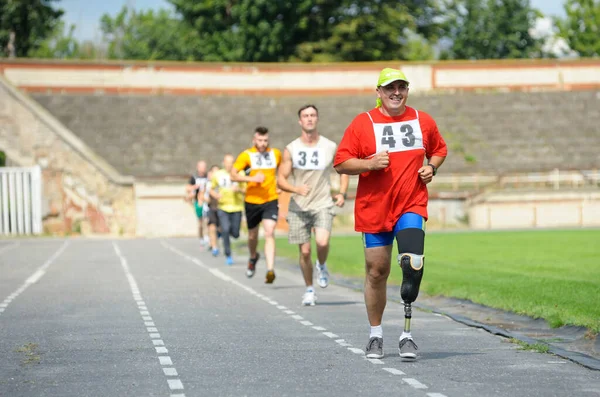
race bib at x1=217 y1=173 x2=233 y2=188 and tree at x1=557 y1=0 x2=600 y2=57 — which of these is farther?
tree at x1=557 y1=0 x2=600 y2=57

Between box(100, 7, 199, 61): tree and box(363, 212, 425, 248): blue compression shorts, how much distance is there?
69.6 metres

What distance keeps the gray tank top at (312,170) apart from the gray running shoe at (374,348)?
19.4ft

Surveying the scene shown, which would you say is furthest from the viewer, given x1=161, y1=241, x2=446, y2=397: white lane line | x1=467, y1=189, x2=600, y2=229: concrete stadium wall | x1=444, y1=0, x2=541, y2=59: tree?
x1=444, y1=0, x2=541, y2=59: tree

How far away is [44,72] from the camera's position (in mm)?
51719

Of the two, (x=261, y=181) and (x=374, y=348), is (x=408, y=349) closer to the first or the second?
(x=374, y=348)

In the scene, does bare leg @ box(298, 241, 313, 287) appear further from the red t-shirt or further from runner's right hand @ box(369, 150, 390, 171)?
runner's right hand @ box(369, 150, 390, 171)

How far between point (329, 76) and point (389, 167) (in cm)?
4480

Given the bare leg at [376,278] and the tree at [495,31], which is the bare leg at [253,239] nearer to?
the bare leg at [376,278]

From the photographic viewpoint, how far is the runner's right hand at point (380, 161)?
995 cm

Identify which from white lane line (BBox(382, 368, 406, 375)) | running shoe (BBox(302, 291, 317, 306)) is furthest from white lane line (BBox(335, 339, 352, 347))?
running shoe (BBox(302, 291, 317, 306))

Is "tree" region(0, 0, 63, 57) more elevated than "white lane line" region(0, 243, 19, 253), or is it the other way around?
"tree" region(0, 0, 63, 57)

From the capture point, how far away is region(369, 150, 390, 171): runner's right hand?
9953 millimetres

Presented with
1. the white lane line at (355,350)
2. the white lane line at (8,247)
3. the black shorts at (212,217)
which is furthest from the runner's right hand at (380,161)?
the white lane line at (8,247)

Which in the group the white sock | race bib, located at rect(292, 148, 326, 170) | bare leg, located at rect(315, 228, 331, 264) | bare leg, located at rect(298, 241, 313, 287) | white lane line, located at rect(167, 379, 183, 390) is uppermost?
race bib, located at rect(292, 148, 326, 170)
